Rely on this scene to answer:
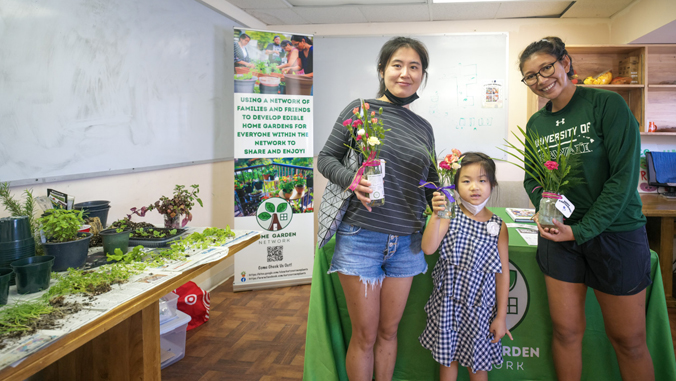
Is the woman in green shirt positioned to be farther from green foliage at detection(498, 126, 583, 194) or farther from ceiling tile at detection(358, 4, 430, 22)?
ceiling tile at detection(358, 4, 430, 22)

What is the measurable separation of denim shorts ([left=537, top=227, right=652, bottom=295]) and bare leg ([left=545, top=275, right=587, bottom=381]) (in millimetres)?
51

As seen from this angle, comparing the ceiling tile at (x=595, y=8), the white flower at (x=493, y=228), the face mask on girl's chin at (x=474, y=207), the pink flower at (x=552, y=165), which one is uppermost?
the ceiling tile at (x=595, y=8)

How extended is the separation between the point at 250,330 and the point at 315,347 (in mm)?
1106

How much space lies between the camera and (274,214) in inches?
144

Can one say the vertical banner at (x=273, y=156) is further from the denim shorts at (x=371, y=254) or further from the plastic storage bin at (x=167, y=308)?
Result: the denim shorts at (x=371, y=254)

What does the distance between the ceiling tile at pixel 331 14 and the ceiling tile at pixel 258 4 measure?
21 cm

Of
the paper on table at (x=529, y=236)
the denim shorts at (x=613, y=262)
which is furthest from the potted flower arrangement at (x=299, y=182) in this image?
the denim shorts at (x=613, y=262)

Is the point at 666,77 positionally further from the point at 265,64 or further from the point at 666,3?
the point at 265,64

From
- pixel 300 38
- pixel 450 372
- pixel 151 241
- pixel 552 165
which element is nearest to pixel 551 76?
pixel 552 165

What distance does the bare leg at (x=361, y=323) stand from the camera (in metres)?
1.49

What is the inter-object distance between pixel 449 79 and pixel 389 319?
3399 millimetres

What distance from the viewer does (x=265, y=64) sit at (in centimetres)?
358

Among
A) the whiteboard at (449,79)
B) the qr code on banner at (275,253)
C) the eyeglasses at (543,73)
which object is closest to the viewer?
the eyeglasses at (543,73)

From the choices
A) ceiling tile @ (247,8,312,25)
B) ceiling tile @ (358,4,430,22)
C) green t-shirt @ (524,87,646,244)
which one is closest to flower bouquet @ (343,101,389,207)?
green t-shirt @ (524,87,646,244)
